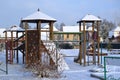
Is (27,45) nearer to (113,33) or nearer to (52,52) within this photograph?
(52,52)

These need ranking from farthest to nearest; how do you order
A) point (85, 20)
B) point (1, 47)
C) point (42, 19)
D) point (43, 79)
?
point (1, 47) < point (85, 20) < point (42, 19) < point (43, 79)

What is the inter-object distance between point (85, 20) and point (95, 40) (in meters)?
1.35

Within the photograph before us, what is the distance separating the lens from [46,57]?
14539mm

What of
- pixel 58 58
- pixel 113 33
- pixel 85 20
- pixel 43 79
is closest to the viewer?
pixel 43 79

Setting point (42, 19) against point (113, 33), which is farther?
point (113, 33)

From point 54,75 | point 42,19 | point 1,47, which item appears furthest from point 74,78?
point 1,47

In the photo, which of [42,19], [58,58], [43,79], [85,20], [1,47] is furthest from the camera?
[1,47]

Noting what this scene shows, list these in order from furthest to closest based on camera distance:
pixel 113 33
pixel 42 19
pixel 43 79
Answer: pixel 113 33, pixel 42 19, pixel 43 79

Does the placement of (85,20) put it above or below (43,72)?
above

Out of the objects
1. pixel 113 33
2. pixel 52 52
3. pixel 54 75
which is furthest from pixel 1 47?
pixel 113 33

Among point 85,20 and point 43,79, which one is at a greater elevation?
point 85,20

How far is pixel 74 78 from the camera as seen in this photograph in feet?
39.1

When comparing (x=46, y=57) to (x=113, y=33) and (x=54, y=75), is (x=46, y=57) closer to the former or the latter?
(x=54, y=75)

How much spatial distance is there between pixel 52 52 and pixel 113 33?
57.4m
